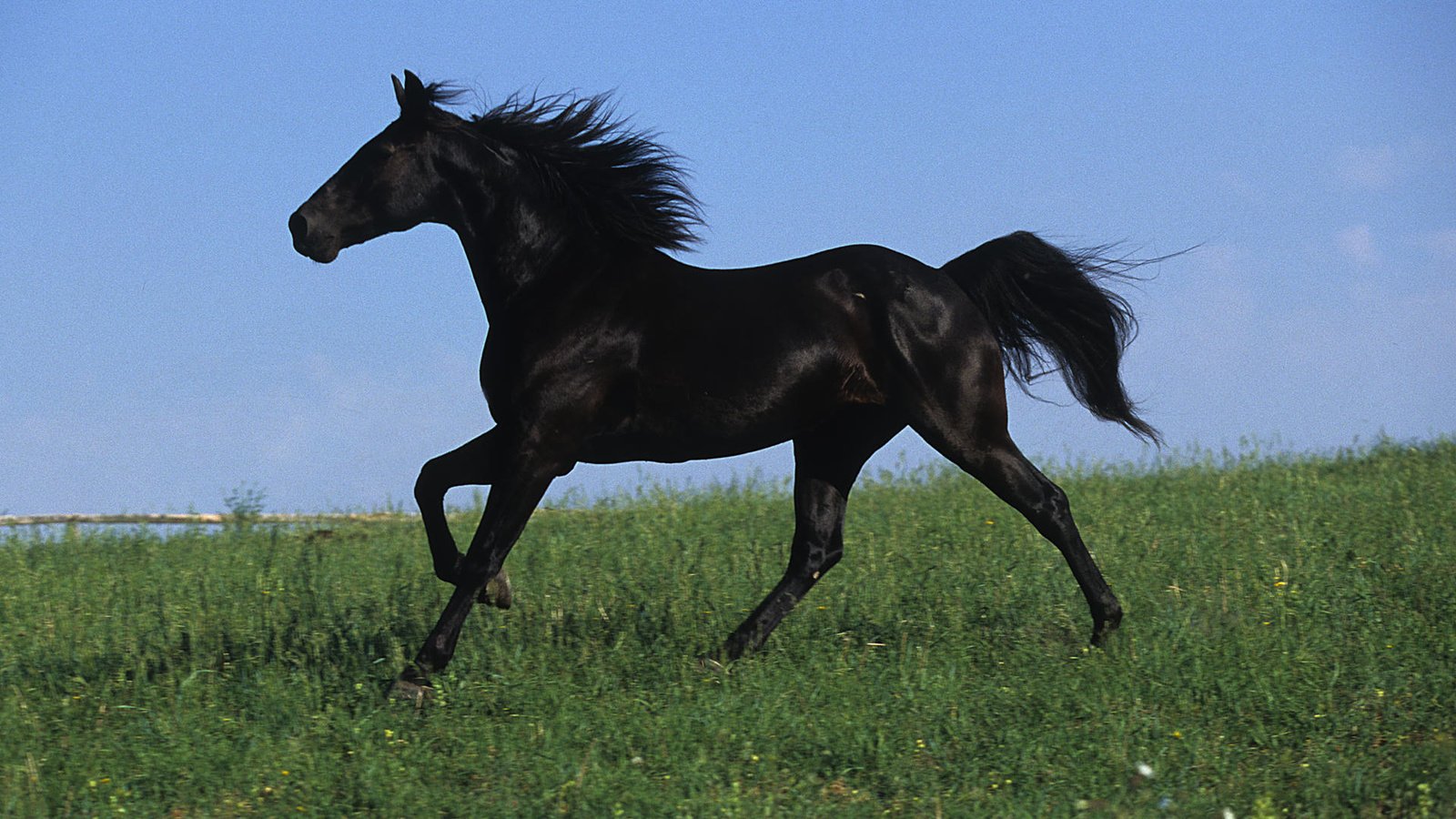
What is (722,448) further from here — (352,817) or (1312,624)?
(1312,624)

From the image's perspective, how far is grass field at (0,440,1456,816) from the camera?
457 cm

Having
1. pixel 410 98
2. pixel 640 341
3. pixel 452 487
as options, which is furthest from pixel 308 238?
pixel 640 341

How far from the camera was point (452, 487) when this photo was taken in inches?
244

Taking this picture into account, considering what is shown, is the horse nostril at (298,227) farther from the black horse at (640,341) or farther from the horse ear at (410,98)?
the horse ear at (410,98)

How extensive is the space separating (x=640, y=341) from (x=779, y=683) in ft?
5.40

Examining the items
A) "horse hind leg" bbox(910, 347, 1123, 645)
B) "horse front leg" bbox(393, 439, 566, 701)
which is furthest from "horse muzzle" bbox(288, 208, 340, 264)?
"horse hind leg" bbox(910, 347, 1123, 645)

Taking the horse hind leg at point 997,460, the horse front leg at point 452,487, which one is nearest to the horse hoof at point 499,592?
the horse front leg at point 452,487

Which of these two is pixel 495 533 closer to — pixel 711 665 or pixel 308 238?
pixel 711 665

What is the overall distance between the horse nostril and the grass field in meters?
1.91

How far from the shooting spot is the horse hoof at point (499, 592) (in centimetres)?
619

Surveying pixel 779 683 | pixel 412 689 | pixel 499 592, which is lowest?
pixel 412 689

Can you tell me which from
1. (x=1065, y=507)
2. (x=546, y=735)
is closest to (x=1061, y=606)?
(x=1065, y=507)

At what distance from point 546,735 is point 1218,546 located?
5.10 metres

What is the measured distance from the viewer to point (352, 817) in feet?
14.6
